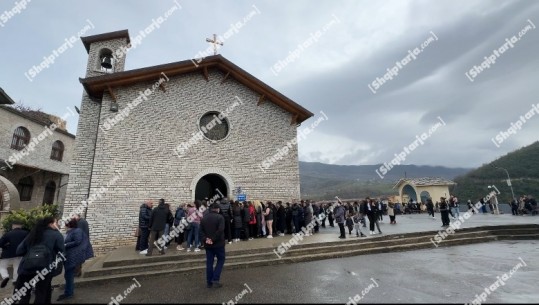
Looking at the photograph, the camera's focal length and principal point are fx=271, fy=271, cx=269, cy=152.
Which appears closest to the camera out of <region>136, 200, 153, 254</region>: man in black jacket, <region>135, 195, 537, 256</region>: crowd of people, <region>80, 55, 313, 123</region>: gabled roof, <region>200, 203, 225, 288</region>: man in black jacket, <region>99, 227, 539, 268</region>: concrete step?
<region>200, 203, 225, 288</region>: man in black jacket

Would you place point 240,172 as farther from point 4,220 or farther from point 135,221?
point 4,220

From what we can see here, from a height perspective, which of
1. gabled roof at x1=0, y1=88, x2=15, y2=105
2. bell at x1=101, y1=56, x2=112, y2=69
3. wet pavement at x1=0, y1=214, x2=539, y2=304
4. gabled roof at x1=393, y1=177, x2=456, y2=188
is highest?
bell at x1=101, y1=56, x2=112, y2=69

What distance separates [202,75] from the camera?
1349 centimetres

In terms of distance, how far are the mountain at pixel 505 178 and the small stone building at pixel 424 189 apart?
A: 68.4 feet

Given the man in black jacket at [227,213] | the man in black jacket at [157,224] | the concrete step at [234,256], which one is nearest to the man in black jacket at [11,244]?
the concrete step at [234,256]

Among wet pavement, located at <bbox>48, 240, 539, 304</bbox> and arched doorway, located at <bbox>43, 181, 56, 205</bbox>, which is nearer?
wet pavement, located at <bbox>48, 240, 539, 304</bbox>

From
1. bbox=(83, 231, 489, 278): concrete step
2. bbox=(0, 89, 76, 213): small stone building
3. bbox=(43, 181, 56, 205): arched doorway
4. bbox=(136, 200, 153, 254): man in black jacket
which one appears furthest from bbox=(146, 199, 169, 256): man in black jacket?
bbox=(43, 181, 56, 205): arched doorway

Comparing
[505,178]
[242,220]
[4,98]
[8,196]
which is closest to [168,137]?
[242,220]

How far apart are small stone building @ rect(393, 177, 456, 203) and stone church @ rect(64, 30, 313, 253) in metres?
24.0

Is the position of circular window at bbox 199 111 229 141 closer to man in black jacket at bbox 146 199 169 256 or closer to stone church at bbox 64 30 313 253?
stone church at bbox 64 30 313 253

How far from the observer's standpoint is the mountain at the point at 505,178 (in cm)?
4553

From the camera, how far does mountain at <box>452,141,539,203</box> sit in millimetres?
45531

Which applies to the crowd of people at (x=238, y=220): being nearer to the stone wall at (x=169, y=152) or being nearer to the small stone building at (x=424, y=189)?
the stone wall at (x=169, y=152)

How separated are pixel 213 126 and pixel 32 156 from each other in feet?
52.1
